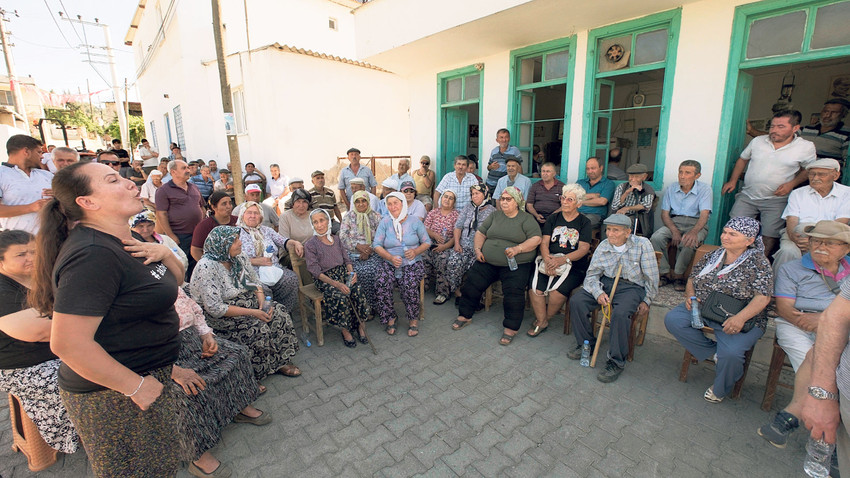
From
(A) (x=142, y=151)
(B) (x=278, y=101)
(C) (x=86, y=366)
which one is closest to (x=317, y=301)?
(C) (x=86, y=366)

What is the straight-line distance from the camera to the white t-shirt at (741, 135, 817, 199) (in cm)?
355

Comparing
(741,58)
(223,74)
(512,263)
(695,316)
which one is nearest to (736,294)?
(695,316)

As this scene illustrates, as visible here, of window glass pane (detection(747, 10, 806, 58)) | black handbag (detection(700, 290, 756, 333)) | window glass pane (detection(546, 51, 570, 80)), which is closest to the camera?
black handbag (detection(700, 290, 756, 333))

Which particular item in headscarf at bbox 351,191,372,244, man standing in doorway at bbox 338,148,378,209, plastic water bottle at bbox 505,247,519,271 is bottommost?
plastic water bottle at bbox 505,247,519,271

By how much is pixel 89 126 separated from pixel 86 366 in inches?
1763

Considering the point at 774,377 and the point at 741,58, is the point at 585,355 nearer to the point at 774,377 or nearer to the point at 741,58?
the point at 774,377

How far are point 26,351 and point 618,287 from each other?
4.19 metres

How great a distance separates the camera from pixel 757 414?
2.74 metres

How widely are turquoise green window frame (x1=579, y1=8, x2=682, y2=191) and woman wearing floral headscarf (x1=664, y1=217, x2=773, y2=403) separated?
1.81 metres

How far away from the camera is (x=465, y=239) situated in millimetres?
4840

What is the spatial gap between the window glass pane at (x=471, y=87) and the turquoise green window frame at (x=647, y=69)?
6.43 ft

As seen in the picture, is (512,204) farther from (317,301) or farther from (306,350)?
(306,350)

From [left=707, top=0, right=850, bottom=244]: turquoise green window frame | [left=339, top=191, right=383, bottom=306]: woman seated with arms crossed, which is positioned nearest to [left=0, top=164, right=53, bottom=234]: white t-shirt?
[left=339, top=191, right=383, bottom=306]: woman seated with arms crossed

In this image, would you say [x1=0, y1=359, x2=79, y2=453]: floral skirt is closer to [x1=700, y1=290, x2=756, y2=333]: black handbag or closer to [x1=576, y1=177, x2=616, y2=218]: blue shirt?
[x1=700, y1=290, x2=756, y2=333]: black handbag
